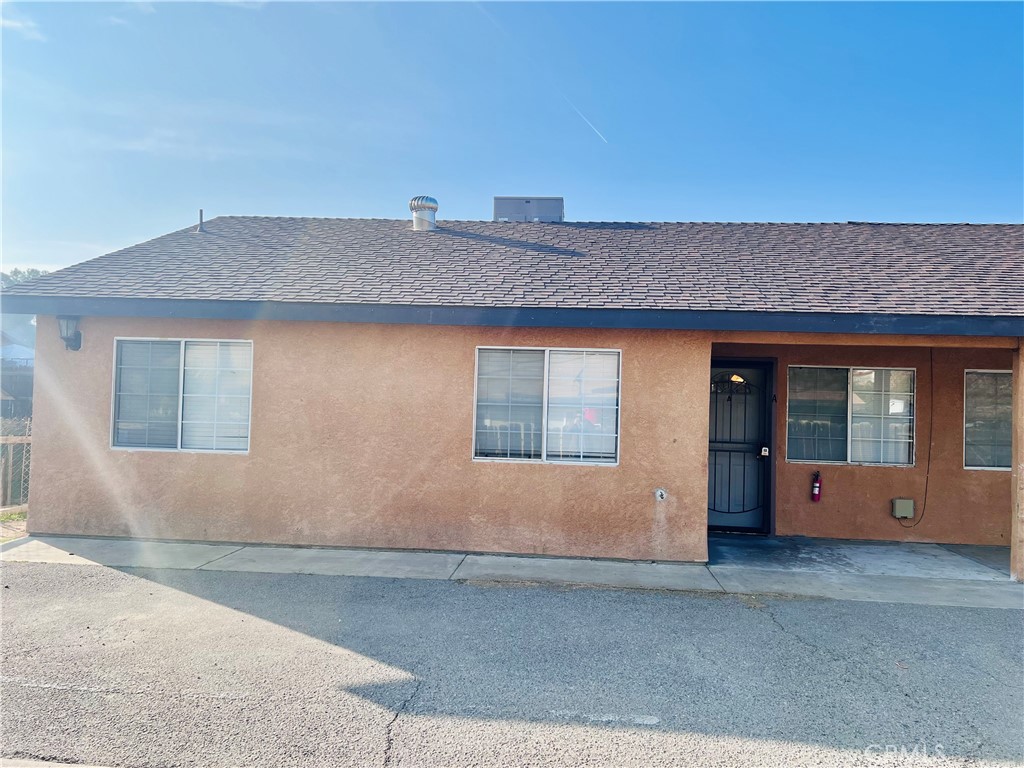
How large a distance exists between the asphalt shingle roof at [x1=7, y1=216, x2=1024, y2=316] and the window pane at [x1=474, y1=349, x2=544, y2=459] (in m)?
0.68

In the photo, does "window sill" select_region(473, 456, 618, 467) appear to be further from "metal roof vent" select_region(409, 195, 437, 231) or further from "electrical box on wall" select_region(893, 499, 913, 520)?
"metal roof vent" select_region(409, 195, 437, 231)

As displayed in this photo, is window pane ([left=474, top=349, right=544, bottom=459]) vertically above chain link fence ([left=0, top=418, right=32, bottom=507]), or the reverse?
window pane ([left=474, top=349, right=544, bottom=459])

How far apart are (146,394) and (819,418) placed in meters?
8.48

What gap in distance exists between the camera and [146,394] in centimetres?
693

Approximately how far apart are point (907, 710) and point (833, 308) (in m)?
3.93

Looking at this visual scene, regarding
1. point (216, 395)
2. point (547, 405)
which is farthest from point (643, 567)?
point (216, 395)

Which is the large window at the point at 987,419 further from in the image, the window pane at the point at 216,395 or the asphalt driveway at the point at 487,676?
the window pane at the point at 216,395

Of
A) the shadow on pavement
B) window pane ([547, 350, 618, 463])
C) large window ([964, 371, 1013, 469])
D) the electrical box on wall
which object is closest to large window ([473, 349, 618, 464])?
window pane ([547, 350, 618, 463])

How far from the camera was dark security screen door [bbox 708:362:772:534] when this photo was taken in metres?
8.02

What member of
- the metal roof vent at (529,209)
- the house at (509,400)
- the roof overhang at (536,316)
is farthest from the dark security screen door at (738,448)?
the metal roof vent at (529,209)

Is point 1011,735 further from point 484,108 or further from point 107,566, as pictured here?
point 484,108

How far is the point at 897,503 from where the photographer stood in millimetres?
7633

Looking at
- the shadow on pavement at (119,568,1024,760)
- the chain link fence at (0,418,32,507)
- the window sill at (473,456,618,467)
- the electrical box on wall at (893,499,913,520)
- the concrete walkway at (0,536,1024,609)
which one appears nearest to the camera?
the shadow on pavement at (119,568,1024,760)

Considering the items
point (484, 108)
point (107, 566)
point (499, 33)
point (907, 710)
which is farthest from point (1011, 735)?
point (484, 108)
